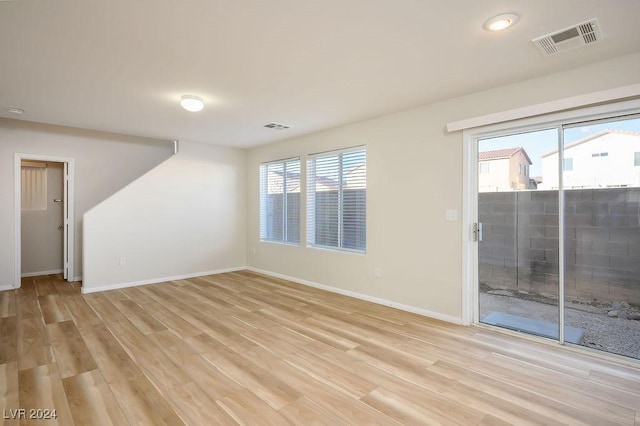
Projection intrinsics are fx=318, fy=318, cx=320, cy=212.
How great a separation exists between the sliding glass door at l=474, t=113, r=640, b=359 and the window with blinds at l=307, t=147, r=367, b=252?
1.60 meters

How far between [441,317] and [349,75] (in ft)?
9.13

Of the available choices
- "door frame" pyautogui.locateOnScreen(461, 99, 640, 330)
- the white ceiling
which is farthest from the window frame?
"door frame" pyautogui.locateOnScreen(461, 99, 640, 330)

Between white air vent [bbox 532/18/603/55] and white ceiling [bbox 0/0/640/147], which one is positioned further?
white air vent [bbox 532/18/603/55]

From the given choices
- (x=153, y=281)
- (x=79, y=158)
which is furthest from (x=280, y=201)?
(x=79, y=158)

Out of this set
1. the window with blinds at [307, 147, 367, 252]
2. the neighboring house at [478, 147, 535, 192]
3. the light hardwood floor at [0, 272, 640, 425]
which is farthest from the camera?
the window with blinds at [307, 147, 367, 252]

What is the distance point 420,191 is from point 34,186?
6932mm

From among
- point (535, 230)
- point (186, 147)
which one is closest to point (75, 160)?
point (186, 147)

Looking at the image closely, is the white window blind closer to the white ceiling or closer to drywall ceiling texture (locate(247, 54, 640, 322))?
the white ceiling

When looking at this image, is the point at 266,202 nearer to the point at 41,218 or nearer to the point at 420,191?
the point at 420,191

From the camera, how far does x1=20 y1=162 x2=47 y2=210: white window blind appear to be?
5887mm

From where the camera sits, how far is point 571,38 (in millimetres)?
2271

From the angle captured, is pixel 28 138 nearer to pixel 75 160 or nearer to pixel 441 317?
pixel 75 160

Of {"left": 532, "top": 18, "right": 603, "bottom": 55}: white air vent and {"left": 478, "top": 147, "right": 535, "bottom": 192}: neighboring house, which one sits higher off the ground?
{"left": 532, "top": 18, "right": 603, "bottom": 55}: white air vent

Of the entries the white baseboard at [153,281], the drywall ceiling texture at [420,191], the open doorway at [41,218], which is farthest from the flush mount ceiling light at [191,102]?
the open doorway at [41,218]
